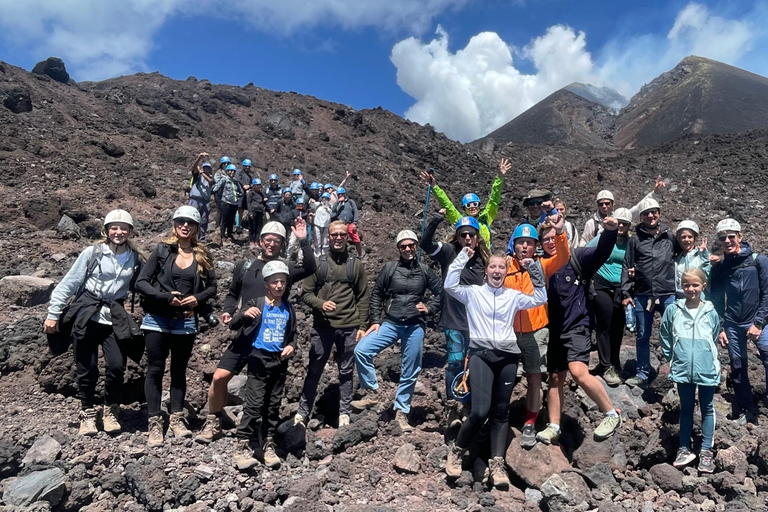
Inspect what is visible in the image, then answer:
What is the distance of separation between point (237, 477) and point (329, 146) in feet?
80.0

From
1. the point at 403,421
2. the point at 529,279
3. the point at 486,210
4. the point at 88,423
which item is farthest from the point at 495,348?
the point at 88,423

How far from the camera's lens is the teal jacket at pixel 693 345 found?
4047 mm

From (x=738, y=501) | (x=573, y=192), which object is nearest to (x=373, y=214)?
(x=573, y=192)

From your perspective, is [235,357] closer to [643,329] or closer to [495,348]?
[495,348]

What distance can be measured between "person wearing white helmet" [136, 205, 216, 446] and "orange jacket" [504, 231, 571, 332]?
9.04 ft

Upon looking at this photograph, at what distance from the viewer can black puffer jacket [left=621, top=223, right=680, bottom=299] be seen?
523 centimetres

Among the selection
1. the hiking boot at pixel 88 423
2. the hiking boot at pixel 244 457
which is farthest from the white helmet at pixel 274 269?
the hiking boot at pixel 88 423

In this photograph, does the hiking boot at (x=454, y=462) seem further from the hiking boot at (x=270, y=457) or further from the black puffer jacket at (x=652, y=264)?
the black puffer jacket at (x=652, y=264)

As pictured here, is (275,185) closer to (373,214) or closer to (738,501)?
(373,214)

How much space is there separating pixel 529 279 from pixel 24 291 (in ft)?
25.6

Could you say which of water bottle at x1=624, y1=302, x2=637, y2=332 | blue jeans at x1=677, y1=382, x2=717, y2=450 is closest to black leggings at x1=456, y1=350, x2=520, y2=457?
blue jeans at x1=677, y1=382, x2=717, y2=450

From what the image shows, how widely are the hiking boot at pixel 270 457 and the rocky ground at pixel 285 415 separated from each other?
8 cm

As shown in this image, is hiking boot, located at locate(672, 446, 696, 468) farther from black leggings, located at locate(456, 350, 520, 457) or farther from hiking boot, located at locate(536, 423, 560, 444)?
black leggings, located at locate(456, 350, 520, 457)

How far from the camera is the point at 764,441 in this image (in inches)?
170
